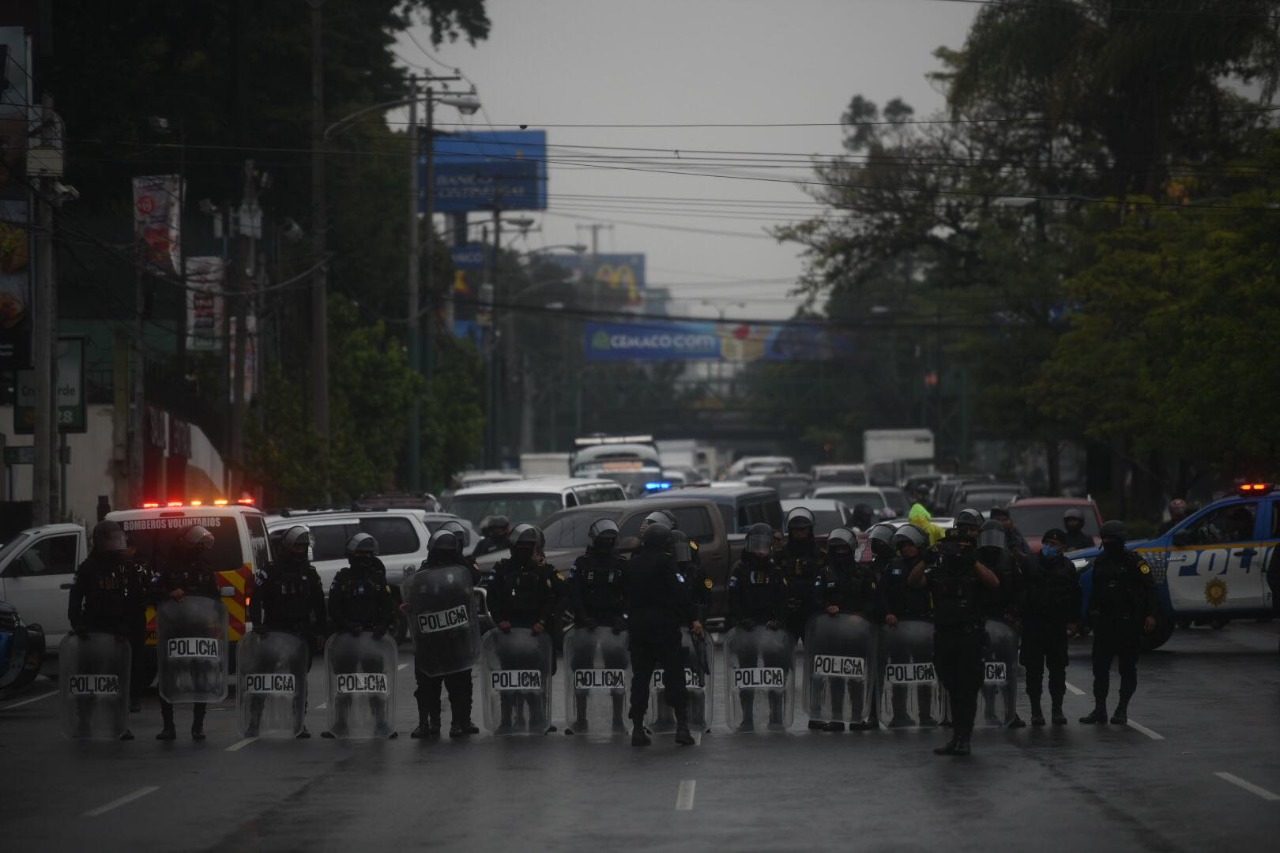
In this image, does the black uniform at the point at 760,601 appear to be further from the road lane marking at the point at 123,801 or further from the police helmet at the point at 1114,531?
the road lane marking at the point at 123,801

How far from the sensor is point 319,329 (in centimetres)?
3812

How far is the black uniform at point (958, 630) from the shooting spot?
15.3 m

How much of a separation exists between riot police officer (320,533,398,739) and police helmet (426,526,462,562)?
475 mm

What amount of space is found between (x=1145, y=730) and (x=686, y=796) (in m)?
5.29

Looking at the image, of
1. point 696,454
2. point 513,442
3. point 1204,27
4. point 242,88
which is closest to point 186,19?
point 242,88

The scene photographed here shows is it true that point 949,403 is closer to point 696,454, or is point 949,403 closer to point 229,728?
point 696,454

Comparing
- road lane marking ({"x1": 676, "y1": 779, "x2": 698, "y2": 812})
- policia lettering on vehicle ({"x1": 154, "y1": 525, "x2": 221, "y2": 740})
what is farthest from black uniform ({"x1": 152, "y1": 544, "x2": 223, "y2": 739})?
road lane marking ({"x1": 676, "y1": 779, "x2": 698, "y2": 812})

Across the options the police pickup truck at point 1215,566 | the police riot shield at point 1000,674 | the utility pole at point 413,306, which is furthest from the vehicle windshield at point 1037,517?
the utility pole at point 413,306

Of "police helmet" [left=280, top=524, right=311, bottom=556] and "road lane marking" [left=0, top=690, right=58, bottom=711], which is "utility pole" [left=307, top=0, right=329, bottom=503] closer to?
"road lane marking" [left=0, top=690, right=58, bottom=711]

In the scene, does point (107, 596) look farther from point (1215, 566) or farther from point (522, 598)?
point (1215, 566)

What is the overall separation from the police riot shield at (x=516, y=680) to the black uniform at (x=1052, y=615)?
4167mm

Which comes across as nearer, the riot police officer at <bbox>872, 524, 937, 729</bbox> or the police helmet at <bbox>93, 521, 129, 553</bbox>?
the riot police officer at <bbox>872, 524, 937, 729</bbox>

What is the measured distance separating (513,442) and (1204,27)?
70388 millimetres

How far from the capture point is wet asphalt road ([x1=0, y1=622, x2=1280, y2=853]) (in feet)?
37.8
